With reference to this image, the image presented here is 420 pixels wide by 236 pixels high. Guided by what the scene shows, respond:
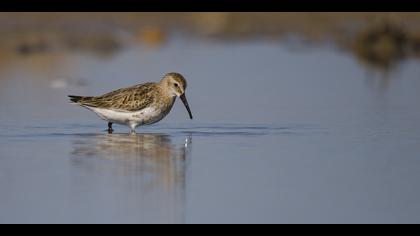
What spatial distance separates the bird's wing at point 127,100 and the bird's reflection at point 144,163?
15.2 inches

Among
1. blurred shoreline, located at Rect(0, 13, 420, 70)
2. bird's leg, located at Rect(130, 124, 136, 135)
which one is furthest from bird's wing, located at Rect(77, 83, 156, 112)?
blurred shoreline, located at Rect(0, 13, 420, 70)

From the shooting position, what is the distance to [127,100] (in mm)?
11875

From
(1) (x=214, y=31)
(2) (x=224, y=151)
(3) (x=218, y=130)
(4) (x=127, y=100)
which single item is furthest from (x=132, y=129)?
(1) (x=214, y=31)

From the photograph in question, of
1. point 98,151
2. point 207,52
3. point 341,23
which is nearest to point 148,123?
point 98,151

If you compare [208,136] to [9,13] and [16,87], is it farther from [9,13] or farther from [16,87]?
[9,13]

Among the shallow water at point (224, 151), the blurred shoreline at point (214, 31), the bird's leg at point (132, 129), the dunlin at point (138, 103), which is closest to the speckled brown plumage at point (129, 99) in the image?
the dunlin at point (138, 103)

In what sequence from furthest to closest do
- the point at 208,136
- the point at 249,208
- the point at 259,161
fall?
the point at 208,136
the point at 259,161
the point at 249,208

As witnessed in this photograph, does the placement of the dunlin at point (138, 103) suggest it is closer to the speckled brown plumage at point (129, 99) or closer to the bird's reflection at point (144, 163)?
the speckled brown plumage at point (129, 99)

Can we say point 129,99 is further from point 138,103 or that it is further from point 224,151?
point 224,151

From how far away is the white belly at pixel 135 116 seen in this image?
11680mm

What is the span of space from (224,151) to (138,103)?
1828 mm

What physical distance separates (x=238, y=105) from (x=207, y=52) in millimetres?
7235

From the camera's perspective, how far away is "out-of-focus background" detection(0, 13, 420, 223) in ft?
26.0

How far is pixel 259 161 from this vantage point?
31.7 feet
